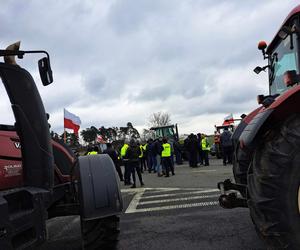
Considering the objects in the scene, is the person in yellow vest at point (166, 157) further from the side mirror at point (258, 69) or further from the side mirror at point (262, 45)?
the side mirror at point (262, 45)

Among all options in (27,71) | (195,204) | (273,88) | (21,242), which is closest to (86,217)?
(21,242)

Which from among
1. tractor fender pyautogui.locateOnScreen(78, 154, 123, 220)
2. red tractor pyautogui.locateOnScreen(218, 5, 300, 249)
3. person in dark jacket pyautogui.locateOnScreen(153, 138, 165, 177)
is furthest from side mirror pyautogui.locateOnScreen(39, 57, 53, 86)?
person in dark jacket pyautogui.locateOnScreen(153, 138, 165, 177)

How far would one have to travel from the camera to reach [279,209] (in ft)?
10.3

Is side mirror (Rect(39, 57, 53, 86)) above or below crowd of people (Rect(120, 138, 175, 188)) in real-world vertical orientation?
above

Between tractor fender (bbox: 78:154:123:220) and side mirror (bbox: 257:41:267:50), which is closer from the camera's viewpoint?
tractor fender (bbox: 78:154:123:220)

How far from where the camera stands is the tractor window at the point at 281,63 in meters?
4.38

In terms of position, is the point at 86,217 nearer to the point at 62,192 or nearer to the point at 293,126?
the point at 62,192

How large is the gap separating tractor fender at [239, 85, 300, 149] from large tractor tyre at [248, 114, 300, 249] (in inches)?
6.9

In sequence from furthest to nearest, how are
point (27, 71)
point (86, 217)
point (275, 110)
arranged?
point (86, 217) → point (27, 71) → point (275, 110)

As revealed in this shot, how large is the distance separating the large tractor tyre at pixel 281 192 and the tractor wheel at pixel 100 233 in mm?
1939

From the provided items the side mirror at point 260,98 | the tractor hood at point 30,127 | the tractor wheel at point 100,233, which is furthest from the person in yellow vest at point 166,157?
the tractor hood at point 30,127

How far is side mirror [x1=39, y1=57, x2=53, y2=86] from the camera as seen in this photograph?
4.00 meters

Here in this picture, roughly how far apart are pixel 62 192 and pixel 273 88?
10.6ft

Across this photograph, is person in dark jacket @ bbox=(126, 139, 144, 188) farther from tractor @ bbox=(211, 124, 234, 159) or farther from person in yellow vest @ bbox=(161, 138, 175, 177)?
tractor @ bbox=(211, 124, 234, 159)
